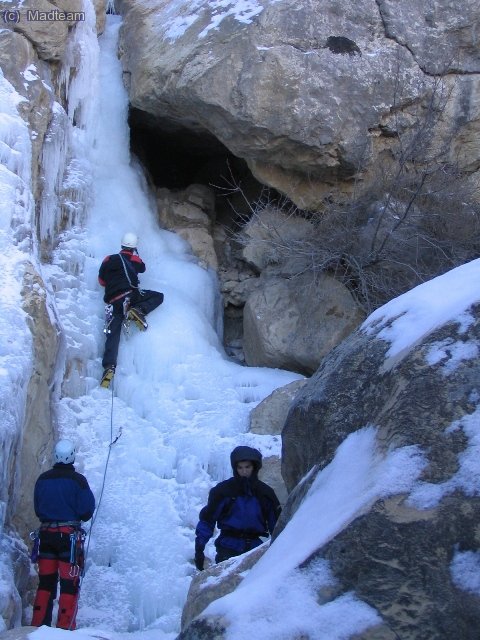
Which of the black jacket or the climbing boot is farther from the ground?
the black jacket

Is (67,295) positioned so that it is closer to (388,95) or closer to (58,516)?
(58,516)

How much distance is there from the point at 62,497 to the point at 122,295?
3.49 m

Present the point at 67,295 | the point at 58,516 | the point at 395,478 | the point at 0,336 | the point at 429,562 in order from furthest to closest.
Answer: the point at 67,295, the point at 0,336, the point at 58,516, the point at 395,478, the point at 429,562

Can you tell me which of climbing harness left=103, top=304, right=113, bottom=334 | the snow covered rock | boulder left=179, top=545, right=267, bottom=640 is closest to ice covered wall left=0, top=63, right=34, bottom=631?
climbing harness left=103, top=304, right=113, bottom=334

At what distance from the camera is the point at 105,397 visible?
8258mm

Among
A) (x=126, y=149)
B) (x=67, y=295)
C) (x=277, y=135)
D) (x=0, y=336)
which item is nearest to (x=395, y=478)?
(x=0, y=336)

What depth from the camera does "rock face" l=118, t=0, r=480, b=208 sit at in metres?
9.27

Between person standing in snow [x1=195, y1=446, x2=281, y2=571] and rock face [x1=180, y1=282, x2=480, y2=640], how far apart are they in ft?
5.40

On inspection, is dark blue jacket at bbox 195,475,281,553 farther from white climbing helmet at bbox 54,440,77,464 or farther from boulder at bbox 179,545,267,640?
white climbing helmet at bbox 54,440,77,464

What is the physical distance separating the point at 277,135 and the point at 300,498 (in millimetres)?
6407

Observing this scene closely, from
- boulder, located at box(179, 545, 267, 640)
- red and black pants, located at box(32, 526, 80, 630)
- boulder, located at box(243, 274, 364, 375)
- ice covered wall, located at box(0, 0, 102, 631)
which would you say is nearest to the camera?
boulder, located at box(179, 545, 267, 640)

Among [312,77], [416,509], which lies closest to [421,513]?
[416,509]

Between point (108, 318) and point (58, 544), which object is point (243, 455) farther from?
point (108, 318)

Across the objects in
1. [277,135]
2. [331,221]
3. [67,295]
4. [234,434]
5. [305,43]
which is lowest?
[234,434]
